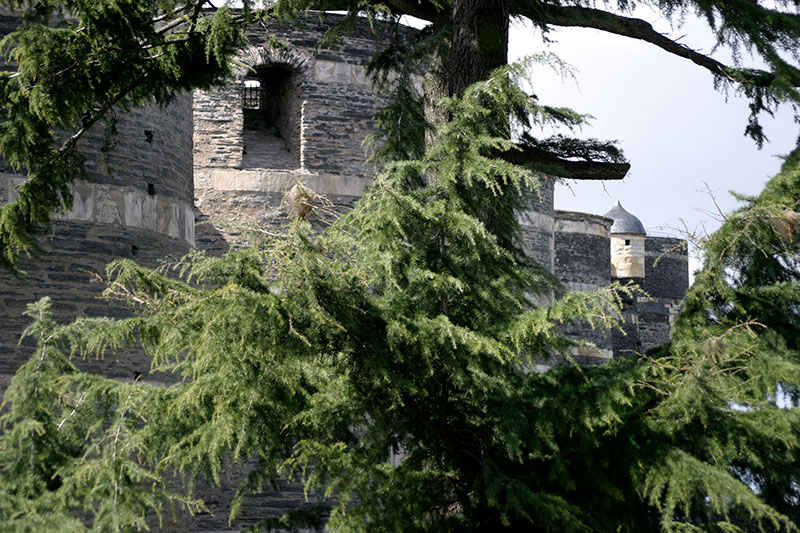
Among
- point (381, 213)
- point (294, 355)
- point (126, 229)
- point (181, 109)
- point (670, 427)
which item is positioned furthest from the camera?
point (181, 109)

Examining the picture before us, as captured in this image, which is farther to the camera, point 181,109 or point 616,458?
point 181,109

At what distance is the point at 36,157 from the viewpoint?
7.10 m

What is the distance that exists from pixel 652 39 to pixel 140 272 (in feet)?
13.9

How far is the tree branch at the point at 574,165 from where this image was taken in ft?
25.7

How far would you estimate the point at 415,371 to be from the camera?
5.66m

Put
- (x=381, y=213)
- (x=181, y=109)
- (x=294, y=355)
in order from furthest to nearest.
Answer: (x=181, y=109)
(x=381, y=213)
(x=294, y=355)

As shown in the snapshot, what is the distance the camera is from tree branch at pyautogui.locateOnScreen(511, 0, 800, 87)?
7.94 meters

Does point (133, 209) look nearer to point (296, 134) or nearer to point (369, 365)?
→ point (296, 134)

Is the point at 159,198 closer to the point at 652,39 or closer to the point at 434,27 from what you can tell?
the point at 434,27

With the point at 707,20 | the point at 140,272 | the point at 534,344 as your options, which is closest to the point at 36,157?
the point at 140,272

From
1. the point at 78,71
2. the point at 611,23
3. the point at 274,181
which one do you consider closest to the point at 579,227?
the point at 274,181

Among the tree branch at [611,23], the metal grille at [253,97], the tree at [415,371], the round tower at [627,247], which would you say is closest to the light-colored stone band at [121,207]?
the tree at [415,371]

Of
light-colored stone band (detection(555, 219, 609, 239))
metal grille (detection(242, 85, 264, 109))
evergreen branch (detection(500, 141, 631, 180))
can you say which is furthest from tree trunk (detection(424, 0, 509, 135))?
light-colored stone band (detection(555, 219, 609, 239))

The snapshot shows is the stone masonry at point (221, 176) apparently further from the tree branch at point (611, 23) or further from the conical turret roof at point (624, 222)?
the conical turret roof at point (624, 222)
